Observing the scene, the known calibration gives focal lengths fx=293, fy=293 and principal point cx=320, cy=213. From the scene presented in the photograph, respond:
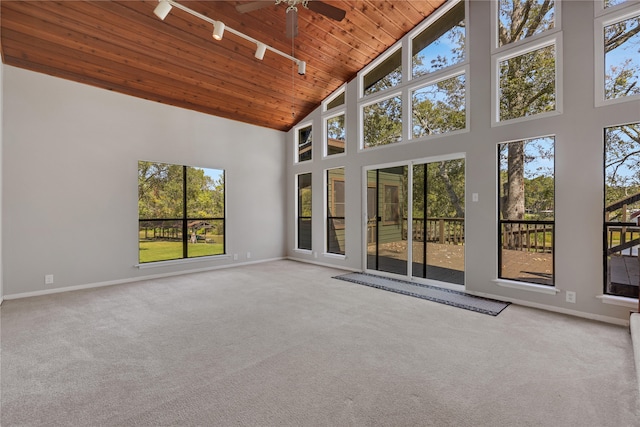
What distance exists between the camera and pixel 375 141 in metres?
5.81

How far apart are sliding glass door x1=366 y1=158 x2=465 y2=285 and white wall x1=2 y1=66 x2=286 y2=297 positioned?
3.51 meters

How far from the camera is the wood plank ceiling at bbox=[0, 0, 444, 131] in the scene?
3.70 metres

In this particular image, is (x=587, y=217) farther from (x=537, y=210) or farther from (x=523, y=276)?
(x=523, y=276)

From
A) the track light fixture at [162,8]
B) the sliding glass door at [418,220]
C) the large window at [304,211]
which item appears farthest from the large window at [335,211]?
the track light fixture at [162,8]

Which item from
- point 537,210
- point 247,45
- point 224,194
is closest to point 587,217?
point 537,210

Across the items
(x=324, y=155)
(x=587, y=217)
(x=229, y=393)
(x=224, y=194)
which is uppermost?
(x=324, y=155)

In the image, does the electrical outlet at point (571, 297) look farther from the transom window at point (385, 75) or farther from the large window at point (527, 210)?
the transom window at point (385, 75)

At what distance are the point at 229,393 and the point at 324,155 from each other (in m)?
5.39

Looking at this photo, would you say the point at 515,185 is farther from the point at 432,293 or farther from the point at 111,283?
the point at 111,283

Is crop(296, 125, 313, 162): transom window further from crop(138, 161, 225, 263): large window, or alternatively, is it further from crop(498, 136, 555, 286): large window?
crop(498, 136, 555, 286): large window

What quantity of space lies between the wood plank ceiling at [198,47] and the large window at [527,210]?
9.44 feet

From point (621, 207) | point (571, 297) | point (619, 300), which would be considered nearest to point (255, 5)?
point (621, 207)

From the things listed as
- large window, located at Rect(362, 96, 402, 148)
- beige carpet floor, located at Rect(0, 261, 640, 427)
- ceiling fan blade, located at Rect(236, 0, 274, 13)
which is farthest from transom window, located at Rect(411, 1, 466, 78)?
beige carpet floor, located at Rect(0, 261, 640, 427)

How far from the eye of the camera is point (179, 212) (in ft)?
18.9
